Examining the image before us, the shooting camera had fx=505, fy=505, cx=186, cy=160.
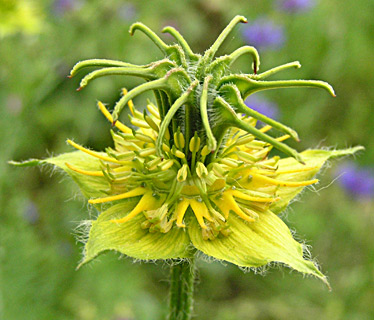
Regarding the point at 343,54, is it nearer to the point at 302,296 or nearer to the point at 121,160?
the point at 302,296

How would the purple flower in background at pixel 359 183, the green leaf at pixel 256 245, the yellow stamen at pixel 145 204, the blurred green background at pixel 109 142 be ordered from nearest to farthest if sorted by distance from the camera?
the green leaf at pixel 256 245
the yellow stamen at pixel 145 204
the blurred green background at pixel 109 142
the purple flower in background at pixel 359 183

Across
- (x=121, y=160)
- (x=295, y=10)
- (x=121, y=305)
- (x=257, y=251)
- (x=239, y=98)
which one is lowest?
(x=121, y=305)

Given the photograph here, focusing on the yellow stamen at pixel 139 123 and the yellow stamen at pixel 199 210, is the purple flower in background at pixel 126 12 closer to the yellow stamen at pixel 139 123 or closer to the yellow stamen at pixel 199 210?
the yellow stamen at pixel 139 123

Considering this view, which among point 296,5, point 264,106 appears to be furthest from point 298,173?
point 296,5

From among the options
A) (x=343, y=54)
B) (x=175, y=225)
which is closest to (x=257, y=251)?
(x=175, y=225)

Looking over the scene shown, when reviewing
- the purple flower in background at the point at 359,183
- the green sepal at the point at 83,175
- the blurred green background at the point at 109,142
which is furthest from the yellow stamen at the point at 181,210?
the purple flower in background at the point at 359,183
